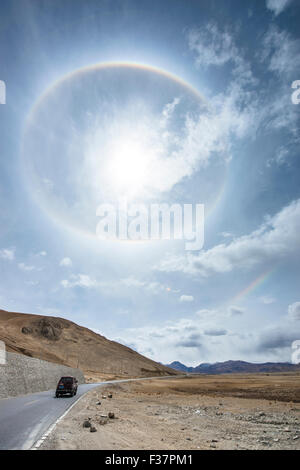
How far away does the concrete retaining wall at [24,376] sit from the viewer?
31.7 metres

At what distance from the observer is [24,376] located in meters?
38.8

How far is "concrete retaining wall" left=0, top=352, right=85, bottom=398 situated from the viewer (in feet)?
104

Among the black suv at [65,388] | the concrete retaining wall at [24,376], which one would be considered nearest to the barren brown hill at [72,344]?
the concrete retaining wall at [24,376]

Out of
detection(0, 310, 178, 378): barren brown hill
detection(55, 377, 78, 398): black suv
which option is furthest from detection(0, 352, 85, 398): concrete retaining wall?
detection(0, 310, 178, 378): barren brown hill

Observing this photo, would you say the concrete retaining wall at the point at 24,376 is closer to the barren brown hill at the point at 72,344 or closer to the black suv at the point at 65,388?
the black suv at the point at 65,388

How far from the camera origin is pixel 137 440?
1138 cm

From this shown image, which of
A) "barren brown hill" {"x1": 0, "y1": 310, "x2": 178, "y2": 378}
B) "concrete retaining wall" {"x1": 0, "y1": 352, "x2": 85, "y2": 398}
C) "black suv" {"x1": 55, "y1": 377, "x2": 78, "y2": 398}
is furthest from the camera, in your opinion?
"barren brown hill" {"x1": 0, "y1": 310, "x2": 178, "y2": 378}

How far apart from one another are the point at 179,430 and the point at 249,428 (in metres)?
3.60

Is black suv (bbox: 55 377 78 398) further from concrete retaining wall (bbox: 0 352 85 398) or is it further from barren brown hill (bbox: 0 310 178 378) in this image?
barren brown hill (bbox: 0 310 178 378)

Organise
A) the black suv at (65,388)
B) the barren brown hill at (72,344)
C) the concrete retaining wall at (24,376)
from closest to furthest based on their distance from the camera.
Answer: the concrete retaining wall at (24,376) < the black suv at (65,388) < the barren brown hill at (72,344)

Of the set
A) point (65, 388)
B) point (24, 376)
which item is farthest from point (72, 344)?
point (65, 388)

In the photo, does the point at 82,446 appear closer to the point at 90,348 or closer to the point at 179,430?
the point at 179,430

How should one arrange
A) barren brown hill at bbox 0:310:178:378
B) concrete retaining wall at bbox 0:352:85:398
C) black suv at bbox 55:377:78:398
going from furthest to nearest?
barren brown hill at bbox 0:310:178:378 < black suv at bbox 55:377:78:398 < concrete retaining wall at bbox 0:352:85:398
